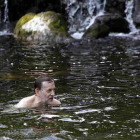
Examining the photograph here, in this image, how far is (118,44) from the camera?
24953 millimetres

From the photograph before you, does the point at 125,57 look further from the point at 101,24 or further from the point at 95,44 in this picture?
the point at 101,24

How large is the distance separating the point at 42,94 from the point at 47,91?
7.4 inches

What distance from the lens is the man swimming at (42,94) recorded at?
10.4m

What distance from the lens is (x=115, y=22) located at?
29.4 meters

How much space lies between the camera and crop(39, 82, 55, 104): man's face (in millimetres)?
10398

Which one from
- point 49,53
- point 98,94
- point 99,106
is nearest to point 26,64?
point 49,53

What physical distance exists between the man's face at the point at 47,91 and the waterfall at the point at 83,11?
73.3ft

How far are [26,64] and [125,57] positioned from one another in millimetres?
4406

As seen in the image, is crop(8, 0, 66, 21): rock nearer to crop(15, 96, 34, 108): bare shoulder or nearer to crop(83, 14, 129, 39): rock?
crop(83, 14, 129, 39): rock

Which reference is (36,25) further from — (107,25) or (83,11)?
(83,11)

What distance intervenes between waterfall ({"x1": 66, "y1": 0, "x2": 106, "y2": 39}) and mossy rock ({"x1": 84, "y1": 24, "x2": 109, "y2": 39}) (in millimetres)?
4452

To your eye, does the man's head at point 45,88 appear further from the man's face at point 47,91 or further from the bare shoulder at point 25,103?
the bare shoulder at point 25,103

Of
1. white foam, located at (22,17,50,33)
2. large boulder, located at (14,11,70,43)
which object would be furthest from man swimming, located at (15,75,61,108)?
white foam, located at (22,17,50,33)

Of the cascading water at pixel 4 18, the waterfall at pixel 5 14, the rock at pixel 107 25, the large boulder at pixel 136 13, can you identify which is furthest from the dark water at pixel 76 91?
the waterfall at pixel 5 14
